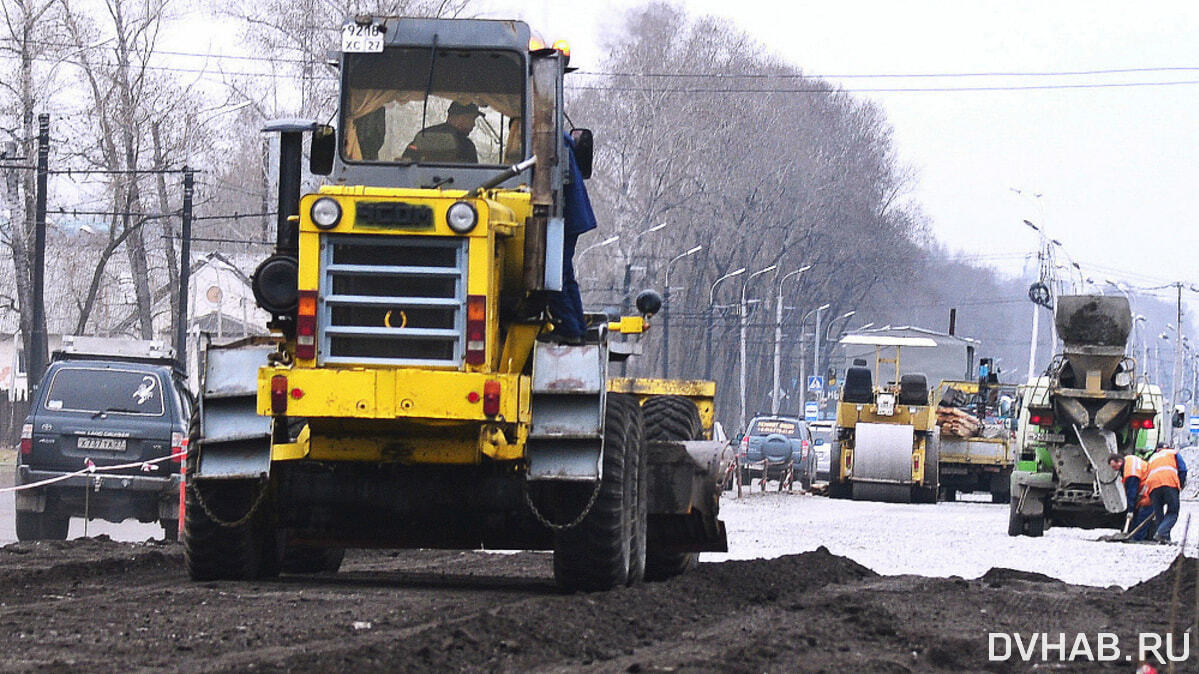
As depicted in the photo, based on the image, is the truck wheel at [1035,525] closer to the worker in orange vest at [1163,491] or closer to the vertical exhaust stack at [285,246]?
the worker in orange vest at [1163,491]

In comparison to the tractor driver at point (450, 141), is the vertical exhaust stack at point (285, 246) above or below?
below

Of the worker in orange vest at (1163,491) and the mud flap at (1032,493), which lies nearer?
the worker in orange vest at (1163,491)

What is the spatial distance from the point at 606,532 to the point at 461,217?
2173 mm

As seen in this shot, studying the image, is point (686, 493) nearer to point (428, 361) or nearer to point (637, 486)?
point (637, 486)

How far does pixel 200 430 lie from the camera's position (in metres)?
11.8

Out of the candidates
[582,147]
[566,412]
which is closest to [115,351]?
[582,147]

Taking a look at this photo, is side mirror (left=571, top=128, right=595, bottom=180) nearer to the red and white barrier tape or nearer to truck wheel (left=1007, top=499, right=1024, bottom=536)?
the red and white barrier tape

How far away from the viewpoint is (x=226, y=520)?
12.0m

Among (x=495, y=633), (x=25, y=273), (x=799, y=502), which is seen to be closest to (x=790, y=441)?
(x=799, y=502)

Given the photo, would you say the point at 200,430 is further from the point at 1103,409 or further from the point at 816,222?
the point at 816,222

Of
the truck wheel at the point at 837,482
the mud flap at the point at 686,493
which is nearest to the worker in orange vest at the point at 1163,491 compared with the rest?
the mud flap at the point at 686,493

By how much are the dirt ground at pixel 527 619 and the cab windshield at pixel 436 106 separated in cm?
274

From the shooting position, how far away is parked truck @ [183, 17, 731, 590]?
1105 centimetres

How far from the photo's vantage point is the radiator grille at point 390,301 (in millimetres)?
11055
